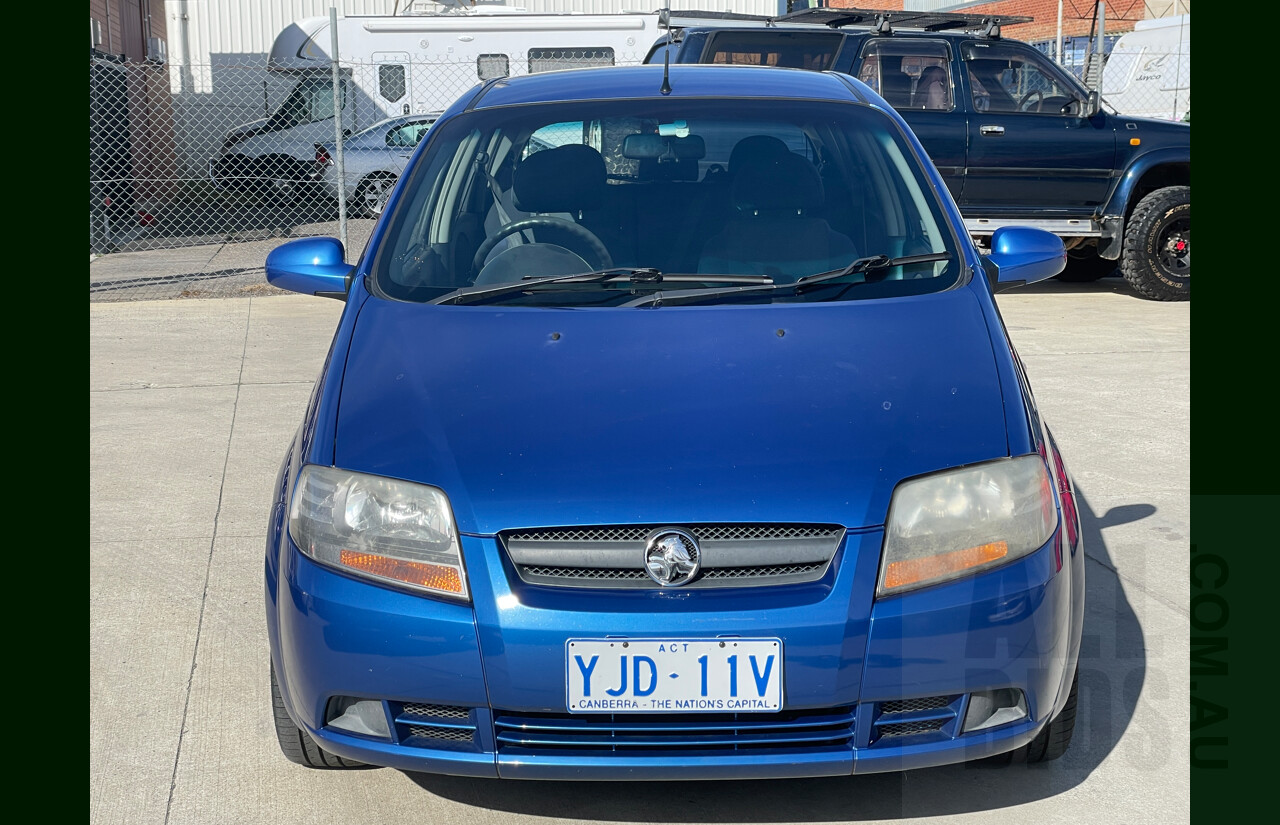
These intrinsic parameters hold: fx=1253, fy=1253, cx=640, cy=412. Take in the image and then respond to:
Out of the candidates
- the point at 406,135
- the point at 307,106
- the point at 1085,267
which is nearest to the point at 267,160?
the point at 307,106

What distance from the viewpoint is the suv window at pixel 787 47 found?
9.18 metres

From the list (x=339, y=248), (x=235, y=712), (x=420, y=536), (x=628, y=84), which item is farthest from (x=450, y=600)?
(x=628, y=84)

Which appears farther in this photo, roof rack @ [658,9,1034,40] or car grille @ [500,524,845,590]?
roof rack @ [658,9,1034,40]

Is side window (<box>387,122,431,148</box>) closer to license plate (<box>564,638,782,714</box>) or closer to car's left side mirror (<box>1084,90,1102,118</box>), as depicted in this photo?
car's left side mirror (<box>1084,90,1102,118</box>)

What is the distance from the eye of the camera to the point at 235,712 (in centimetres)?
323

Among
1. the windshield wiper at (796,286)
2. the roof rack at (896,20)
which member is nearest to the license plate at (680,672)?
the windshield wiper at (796,286)

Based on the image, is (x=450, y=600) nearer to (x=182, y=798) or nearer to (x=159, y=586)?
(x=182, y=798)

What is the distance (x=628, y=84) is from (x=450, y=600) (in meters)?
2.07

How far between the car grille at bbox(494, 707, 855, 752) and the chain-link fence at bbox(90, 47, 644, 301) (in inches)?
413

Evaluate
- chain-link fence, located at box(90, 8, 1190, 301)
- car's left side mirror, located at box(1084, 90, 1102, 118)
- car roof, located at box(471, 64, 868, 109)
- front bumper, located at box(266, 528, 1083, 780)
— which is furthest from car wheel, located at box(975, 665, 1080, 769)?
chain-link fence, located at box(90, 8, 1190, 301)

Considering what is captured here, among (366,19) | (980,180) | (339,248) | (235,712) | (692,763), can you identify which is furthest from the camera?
(366,19)

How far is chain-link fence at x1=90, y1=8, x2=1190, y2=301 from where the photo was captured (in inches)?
514

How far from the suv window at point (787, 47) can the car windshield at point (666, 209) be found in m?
5.72

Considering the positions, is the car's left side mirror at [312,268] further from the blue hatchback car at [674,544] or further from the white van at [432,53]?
the white van at [432,53]
